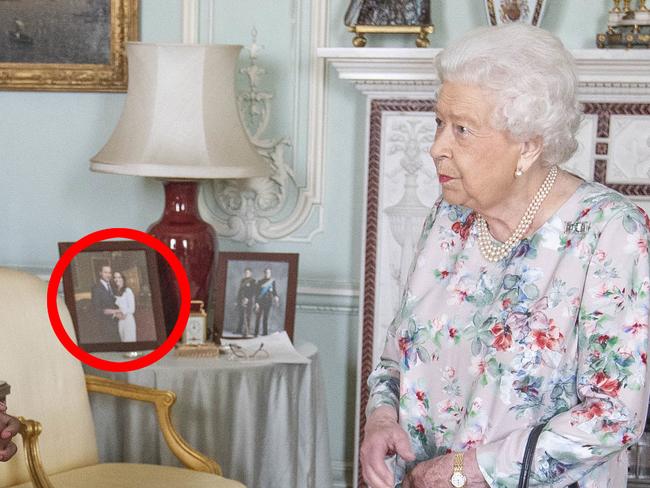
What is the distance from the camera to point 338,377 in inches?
162

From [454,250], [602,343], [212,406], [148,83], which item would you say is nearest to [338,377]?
[212,406]

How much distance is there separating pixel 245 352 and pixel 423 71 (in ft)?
3.70

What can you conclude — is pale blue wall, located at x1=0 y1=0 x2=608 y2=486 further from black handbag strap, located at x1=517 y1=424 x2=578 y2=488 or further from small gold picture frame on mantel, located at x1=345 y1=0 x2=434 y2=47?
black handbag strap, located at x1=517 y1=424 x2=578 y2=488

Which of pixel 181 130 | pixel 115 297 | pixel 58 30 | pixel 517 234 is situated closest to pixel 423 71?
pixel 181 130

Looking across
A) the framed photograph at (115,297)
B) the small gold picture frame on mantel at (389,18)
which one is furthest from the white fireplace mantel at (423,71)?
the framed photograph at (115,297)

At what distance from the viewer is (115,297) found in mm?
3285

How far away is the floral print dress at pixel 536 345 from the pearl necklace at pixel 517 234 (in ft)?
0.06

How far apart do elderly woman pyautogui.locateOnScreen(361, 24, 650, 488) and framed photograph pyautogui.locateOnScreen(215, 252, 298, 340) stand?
152 centimetres

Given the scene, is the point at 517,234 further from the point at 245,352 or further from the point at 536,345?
the point at 245,352

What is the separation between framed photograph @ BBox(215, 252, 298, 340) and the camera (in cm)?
347

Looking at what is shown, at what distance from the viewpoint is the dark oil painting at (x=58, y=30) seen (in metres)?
4.01

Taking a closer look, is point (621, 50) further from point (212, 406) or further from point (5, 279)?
point (5, 279)

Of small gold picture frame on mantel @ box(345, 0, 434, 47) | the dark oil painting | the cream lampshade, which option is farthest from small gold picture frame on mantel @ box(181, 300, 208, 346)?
the dark oil painting

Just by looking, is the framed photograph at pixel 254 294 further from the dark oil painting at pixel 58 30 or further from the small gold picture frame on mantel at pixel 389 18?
the dark oil painting at pixel 58 30
